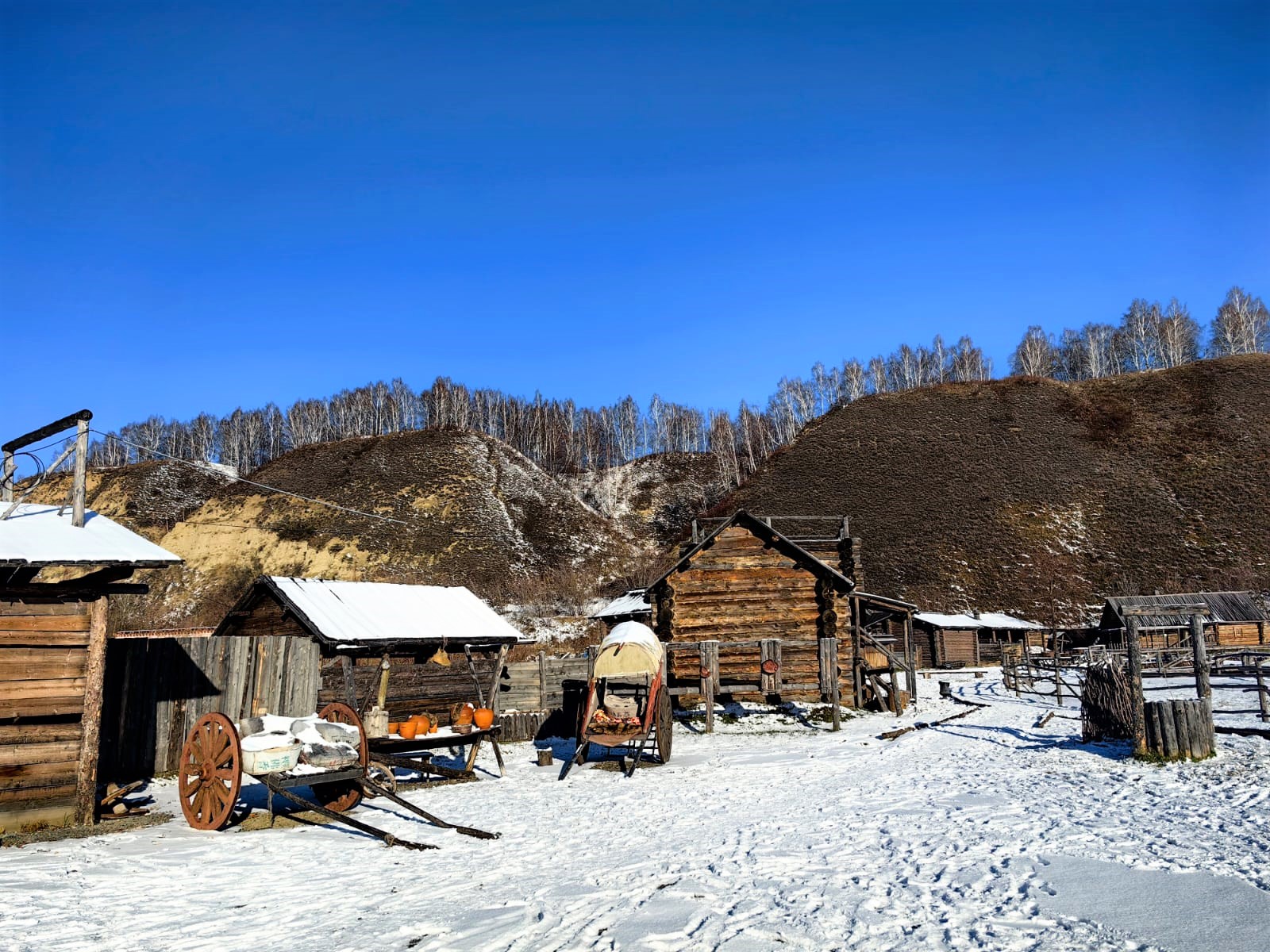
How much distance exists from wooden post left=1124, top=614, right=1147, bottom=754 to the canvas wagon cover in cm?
848

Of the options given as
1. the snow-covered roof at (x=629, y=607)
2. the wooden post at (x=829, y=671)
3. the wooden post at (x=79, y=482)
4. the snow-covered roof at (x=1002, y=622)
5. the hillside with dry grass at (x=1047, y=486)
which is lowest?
the wooden post at (x=829, y=671)

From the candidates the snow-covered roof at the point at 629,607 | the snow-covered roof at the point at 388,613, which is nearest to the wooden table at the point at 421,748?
the snow-covered roof at the point at 388,613

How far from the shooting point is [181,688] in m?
14.9

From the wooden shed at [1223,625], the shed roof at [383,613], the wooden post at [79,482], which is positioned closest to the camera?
the wooden post at [79,482]

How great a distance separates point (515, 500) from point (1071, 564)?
46439 mm

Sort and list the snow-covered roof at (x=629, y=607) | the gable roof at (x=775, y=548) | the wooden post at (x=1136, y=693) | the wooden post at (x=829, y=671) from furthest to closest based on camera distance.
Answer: the snow-covered roof at (x=629, y=607) < the gable roof at (x=775, y=548) < the wooden post at (x=829, y=671) < the wooden post at (x=1136, y=693)

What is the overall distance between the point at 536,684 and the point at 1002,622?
38222 millimetres

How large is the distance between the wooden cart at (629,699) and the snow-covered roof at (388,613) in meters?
3.63

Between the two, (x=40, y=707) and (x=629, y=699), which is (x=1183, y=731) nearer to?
(x=629, y=699)

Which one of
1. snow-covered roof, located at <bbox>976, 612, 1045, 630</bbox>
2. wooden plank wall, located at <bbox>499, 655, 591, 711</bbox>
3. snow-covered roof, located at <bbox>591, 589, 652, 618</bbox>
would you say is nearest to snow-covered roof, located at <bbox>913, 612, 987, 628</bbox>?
snow-covered roof, located at <bbox>976, 612, 1045, 630</bbox>

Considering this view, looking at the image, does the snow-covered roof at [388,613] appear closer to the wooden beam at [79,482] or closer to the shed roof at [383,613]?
the shed roof at [383,613]

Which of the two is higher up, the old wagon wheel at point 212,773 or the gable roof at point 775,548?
the gable roof at point 775,548

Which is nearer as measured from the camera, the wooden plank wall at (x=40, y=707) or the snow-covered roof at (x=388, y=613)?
the wooden plank wall at (x=40, y=707)

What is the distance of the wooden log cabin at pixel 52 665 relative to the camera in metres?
9.80
